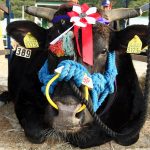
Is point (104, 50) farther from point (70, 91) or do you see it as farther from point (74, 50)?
point (70, 91)

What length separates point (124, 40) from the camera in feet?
14.1

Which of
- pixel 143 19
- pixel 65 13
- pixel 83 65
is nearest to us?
pixel 83 65

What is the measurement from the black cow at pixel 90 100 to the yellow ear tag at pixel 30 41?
1.7 inches

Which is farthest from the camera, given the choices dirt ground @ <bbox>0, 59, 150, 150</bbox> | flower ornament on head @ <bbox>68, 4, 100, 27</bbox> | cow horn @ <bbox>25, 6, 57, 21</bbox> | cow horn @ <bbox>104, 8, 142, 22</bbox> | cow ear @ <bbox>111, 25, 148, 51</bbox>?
cow horn @ <bbox>25, 6, 57, 21</bbox>

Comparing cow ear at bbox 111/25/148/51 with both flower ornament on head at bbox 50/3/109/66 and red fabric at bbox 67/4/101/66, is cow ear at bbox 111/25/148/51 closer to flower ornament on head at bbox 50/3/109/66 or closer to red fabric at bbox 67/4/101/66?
flower ornament on head at bbox 50/3/109/66

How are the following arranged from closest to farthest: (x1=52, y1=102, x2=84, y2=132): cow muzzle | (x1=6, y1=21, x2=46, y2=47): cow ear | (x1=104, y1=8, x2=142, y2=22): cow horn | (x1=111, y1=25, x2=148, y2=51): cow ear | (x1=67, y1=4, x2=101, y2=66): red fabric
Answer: (x1=52, y1=102, x2=84, y2=132): cow muzzle, (x1=67, y1=4, x2=101, y2=66): red fabric, (x1=111, y1=25, x2=148, y2=51): cow ear, (x1=6, y1=21, x2=46, y2=47): cow ear, (x1=104, y1=8, x2=142, y2=22): cow horn

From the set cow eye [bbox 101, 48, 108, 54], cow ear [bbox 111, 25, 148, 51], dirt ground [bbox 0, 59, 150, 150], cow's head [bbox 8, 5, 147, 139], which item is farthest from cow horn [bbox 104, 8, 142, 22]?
dirt ground [bbox 0, 59, 150, 150]

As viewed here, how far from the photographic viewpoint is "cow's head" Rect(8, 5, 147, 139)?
3.33 meters

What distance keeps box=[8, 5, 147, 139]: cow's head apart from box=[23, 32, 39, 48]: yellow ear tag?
0.05 m

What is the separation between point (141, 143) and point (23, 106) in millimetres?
1489

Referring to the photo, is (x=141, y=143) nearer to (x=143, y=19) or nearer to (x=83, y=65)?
(x=83, y=65)

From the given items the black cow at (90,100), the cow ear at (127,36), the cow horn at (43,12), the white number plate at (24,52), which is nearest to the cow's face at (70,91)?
the black cow at (90,100)

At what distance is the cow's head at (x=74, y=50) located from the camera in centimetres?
333

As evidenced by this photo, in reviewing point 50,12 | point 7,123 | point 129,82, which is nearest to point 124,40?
point 129,82
